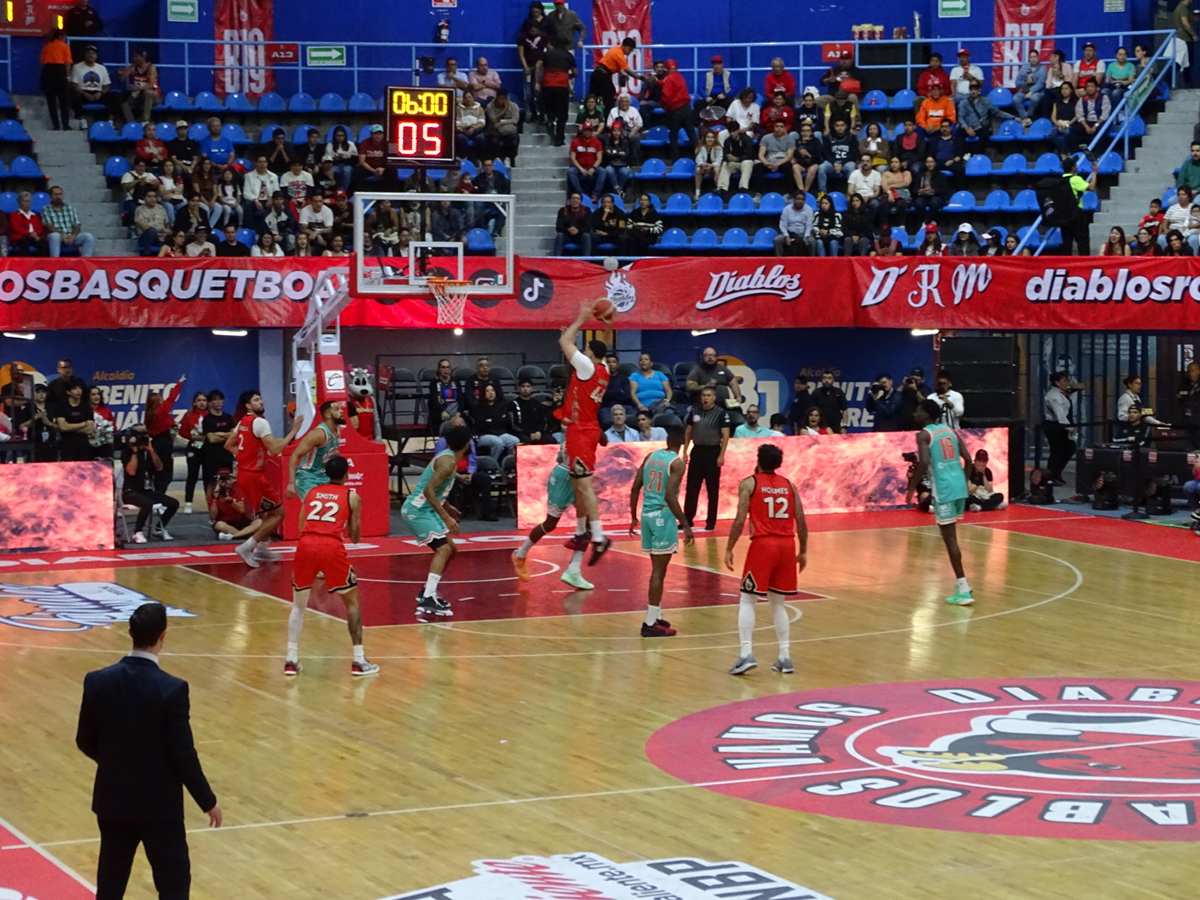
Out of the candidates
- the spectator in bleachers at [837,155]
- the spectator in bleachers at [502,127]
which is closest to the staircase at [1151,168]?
the spectator in bleachers at [837,155]

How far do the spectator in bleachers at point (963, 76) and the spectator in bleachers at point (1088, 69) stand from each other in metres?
1.79

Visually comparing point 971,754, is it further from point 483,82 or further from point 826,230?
point 483,82

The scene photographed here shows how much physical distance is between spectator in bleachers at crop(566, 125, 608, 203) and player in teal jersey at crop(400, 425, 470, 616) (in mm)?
13944

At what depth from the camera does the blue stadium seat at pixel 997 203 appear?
29.5 meters

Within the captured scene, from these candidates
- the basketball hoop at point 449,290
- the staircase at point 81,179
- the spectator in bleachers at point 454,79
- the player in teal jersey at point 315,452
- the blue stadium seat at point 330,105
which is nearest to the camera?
the player in teal jersey at point 315,452

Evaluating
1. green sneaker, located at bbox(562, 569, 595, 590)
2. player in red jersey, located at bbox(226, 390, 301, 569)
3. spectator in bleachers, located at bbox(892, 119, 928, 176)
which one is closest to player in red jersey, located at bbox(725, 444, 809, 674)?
green sneaker, located at bbox(562, 569, 595, 590)

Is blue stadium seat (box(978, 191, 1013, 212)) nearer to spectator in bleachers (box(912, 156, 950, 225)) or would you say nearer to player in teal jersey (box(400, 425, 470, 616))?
spectator in bleachers (box(912, 156, 950, 225))

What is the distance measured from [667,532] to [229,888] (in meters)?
6.86

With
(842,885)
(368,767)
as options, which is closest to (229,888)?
(368,767)

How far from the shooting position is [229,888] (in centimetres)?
860

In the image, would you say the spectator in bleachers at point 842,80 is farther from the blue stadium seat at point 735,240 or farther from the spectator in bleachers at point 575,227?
the spectator in bleachers at point 575,227

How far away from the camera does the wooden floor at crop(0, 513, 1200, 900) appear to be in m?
9.06

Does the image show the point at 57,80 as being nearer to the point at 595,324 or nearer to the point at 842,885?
the point at 595,324

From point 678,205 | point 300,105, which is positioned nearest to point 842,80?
point 678,205
